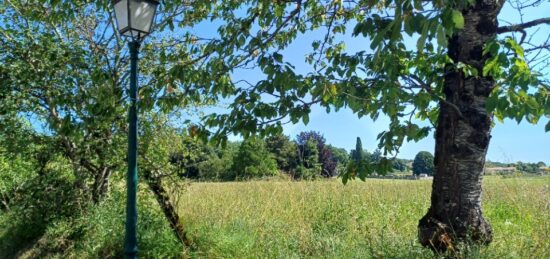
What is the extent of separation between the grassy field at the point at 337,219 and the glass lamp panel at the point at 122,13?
2.84 meters

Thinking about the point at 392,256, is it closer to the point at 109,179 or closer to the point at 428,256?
the point at 428,256

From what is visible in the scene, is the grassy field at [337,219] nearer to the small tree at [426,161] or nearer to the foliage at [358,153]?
the small tree at [426,161]

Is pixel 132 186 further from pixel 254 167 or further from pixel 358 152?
pixel 254 167

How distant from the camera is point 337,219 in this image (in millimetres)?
6258

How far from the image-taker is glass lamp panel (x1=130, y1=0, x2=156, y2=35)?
14.1ft

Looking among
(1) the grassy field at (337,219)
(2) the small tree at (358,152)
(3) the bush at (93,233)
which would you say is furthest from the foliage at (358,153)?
(3) the bush at (93,233)

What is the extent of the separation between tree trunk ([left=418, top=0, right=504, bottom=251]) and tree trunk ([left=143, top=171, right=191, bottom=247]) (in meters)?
3.35

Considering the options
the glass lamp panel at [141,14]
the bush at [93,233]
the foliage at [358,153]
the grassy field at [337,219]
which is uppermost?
the glass lamp panel at [141,14]

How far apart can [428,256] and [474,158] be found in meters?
0.91

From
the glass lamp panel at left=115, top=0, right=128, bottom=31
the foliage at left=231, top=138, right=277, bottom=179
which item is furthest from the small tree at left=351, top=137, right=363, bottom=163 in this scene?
the glass lamp panel at left=115, top=0, right=128, bottom=31

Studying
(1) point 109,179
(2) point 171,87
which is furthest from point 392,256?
(1) point 109,179

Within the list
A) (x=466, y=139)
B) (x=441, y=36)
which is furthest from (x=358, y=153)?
(x=441, y=36)

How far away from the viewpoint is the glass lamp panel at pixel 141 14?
4285 mm

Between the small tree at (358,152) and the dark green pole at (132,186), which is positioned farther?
the dark green pole at (132,186)
